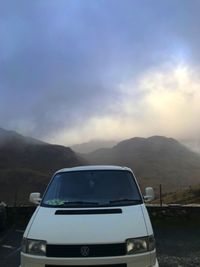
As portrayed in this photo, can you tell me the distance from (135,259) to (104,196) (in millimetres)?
1511

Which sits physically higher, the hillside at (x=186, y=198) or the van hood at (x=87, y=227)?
the hillside at (x=186, y=198)

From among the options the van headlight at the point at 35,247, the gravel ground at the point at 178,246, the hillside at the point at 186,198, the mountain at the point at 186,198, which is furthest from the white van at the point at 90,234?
the hillside at the point at 186,198

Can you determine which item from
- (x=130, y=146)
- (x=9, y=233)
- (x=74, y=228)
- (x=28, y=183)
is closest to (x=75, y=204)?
(x=74, y=228)

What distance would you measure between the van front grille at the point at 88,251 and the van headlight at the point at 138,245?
70 millimetres

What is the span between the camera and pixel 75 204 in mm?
6609

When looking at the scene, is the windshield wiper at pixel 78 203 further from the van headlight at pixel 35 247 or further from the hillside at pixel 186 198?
the hillside at pixel 186 198

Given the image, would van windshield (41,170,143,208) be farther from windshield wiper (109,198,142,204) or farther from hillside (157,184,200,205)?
hillside (157,184,200,205)

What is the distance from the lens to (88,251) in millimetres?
5469

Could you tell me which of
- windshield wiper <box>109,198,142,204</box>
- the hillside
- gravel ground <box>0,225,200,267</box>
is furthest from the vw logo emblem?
the hillside

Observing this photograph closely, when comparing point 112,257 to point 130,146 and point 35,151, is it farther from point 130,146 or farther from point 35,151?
point 130,146

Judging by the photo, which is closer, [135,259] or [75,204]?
[135,259]

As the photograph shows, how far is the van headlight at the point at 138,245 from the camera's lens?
18.2ft

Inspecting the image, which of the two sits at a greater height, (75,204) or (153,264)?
(75,204)

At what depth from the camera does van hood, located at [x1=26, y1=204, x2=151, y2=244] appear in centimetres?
556
